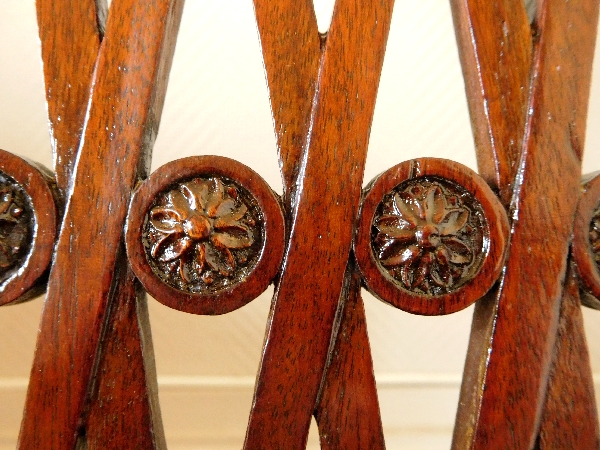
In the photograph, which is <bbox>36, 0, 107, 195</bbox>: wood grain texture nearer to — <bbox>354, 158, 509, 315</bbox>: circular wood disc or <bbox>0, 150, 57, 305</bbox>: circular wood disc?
<bbox>0, 150, 57, 305</bbox>: circular wood disc

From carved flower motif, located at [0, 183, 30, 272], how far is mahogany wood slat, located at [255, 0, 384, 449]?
0.13m

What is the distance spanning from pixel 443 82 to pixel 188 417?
0.54 meters

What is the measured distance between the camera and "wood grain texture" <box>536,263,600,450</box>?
0.80 feet

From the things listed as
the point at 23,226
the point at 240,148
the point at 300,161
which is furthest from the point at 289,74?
the point at 240,148

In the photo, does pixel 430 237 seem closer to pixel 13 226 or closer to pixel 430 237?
pixel 430 237

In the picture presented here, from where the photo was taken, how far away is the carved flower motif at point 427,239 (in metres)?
0.23

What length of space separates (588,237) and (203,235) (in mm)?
204

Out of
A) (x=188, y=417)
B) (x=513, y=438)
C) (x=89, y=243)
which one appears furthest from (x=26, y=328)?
(x=513, y=438)

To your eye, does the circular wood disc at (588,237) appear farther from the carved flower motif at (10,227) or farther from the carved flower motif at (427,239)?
the carved flower motif at (10,227)

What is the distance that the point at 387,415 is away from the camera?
0.61m

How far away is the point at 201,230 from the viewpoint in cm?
23

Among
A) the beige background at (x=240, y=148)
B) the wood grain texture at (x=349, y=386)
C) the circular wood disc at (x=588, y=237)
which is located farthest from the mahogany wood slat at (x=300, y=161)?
the beige background at (x=240, y=148)

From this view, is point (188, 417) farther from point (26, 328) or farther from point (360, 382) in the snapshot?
point (360, 382)

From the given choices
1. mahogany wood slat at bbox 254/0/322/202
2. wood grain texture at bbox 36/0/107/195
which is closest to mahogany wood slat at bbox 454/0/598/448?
mahogany wood slat at bbox 254/0/322/202
